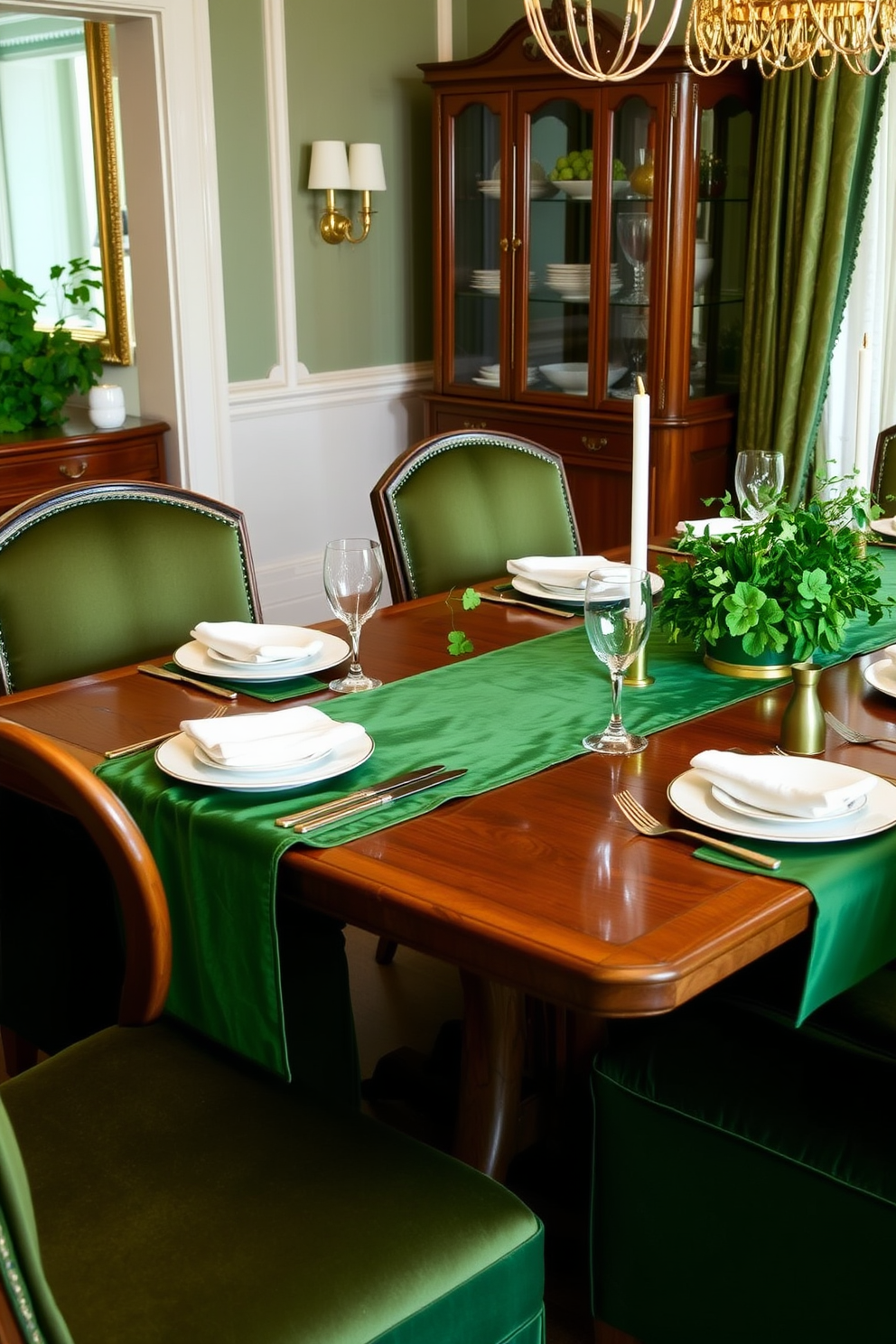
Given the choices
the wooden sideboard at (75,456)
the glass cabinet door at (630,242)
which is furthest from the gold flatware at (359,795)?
the glass cabinet door at (630,242)

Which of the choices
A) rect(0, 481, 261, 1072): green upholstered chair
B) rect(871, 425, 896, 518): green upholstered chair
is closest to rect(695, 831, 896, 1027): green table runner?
rect(0, 481, 261, 1072): green upholstered chair

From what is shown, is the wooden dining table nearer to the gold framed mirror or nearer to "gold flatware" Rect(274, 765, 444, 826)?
"gold flatware" Rect(274, 765, 444, 826)

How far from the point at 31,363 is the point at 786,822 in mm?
3057

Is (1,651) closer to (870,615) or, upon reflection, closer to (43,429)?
(870,615)

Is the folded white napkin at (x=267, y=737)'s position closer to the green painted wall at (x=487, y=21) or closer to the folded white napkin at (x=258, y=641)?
the folded white napkin at (x=258, y=641)

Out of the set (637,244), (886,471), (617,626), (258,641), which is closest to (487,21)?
(637,244)

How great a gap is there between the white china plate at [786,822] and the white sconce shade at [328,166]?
3275 millimetres

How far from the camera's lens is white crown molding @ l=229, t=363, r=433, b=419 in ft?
14.5

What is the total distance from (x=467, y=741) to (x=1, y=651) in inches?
30.0

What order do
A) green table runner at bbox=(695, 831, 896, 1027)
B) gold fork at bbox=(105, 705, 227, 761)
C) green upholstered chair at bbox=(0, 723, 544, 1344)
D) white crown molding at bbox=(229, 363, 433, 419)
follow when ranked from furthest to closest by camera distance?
white crown molding at bbox=(229, 363, 433, 419) < gold fork at bbox=(105, 705, 227, 761) < green table runner at bbox=(695, 831, 896, 1027) < green upholstered chair at bbox=(0, 723, 544, 1344)

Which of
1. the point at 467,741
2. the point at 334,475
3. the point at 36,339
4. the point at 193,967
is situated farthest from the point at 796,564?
the point at 334,475

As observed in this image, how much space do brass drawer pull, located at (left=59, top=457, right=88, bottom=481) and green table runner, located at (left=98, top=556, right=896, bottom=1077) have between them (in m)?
2.16

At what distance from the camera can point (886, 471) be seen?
305 centimetres

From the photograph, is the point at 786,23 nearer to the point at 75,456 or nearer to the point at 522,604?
the point at 522,604
